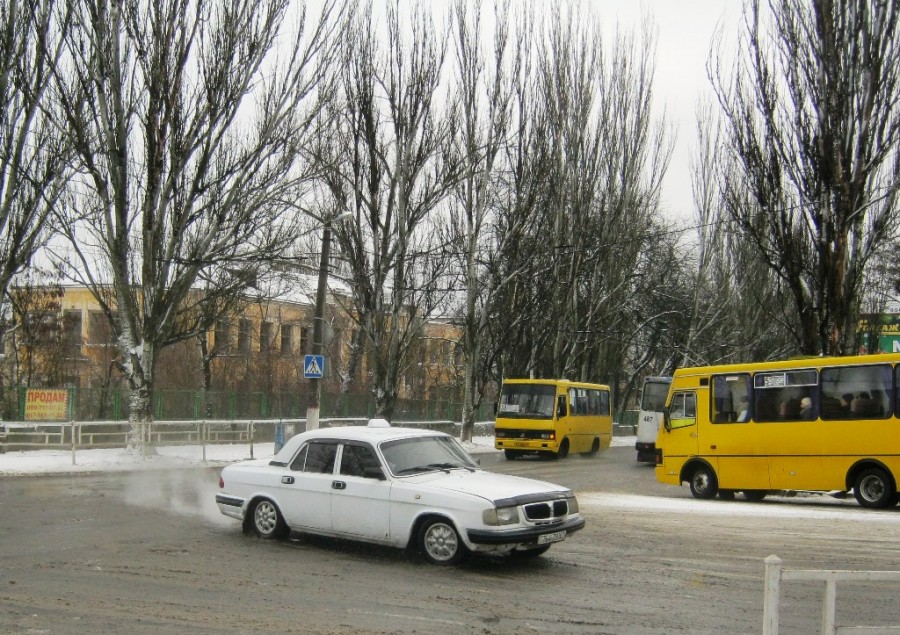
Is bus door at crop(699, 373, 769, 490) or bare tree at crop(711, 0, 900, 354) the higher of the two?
bare tree at crop(711, 0, 900, 354)

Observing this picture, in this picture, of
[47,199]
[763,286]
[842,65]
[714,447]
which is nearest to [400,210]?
[47,199]

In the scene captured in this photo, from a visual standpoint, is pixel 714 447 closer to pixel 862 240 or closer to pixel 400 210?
pixel 862 240

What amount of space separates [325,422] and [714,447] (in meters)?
19.0

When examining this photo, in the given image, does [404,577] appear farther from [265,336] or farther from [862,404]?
[265,336]

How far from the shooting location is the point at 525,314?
137 ft

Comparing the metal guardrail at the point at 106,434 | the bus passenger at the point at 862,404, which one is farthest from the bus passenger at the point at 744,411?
the metal guardrail at the point at 106,434

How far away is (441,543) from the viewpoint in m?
10.2

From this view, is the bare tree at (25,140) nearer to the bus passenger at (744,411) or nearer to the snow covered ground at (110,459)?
the snow covered ground at (110,459)

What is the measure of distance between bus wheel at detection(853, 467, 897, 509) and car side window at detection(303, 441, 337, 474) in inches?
404

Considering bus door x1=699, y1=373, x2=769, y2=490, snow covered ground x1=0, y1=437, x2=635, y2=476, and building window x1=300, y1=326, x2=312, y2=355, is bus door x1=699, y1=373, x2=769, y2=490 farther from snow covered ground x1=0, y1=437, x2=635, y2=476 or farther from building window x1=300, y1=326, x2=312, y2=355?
building window x1=300, y1=326, x2=312, y2=355

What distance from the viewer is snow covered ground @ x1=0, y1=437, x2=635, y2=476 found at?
76.5 feet

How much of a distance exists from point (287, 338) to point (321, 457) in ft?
165

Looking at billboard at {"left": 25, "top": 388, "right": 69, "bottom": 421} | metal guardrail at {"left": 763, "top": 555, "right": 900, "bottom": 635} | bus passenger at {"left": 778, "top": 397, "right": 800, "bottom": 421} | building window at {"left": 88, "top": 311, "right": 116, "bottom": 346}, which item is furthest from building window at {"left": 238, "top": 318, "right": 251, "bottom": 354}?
metal guardrail at {"left": 763, "top": 555, "right": 900, "bottom": 635}

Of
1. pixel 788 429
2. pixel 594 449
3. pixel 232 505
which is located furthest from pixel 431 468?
pixel 594 449
